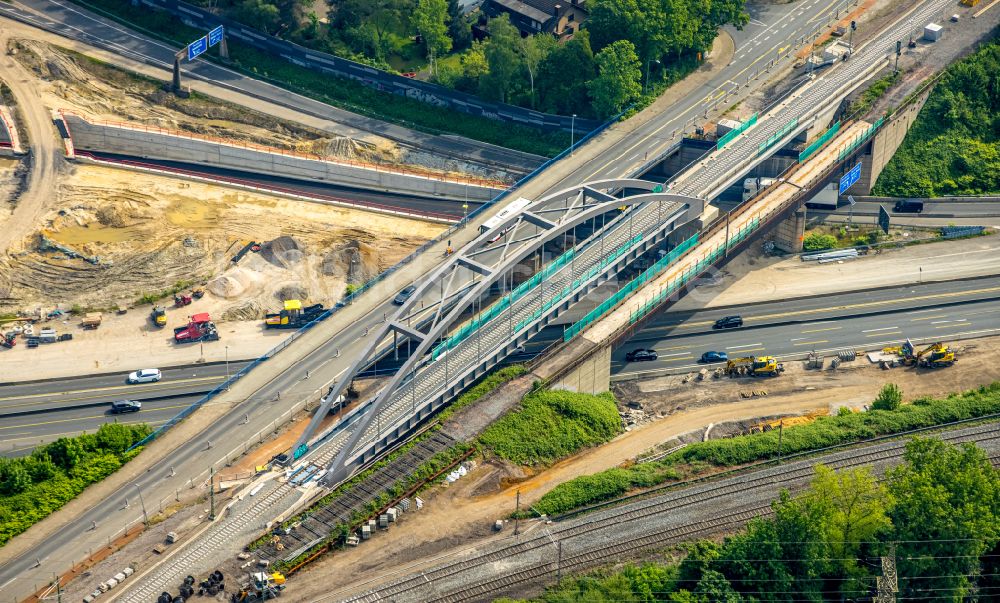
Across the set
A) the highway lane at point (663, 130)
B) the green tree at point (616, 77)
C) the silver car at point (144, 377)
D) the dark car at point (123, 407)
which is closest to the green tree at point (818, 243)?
the highway lane at point (663, 130)

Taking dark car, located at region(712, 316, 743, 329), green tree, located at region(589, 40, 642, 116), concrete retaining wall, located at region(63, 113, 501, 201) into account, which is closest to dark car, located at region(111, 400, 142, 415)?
concrete retaining wall, located at region(63, 113, 501, 201)

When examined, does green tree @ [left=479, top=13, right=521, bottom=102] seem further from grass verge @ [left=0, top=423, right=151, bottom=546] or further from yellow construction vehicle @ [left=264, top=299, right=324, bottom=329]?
grass verge @ [left=0, top=423, right=151, bottom=546]

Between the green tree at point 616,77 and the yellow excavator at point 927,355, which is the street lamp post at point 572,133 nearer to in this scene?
the green tree at point 616,77

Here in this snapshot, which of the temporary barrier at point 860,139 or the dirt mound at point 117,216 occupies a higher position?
the temporary barrier at point 860,139

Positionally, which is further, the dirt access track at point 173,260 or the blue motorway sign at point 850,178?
the blue motorway sign at point 850,178

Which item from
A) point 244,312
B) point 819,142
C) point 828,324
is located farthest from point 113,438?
point 819,142

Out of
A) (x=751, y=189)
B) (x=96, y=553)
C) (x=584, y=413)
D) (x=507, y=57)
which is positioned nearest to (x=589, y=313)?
(x=584, y=413)
